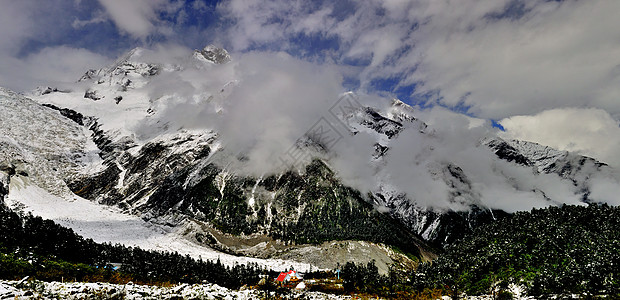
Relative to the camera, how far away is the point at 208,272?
5689 inches

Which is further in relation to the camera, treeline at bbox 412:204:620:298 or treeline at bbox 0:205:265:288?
treeline at bbox 0:205:265:288

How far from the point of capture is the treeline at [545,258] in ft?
187

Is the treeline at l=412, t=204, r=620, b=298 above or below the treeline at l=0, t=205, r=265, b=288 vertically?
above

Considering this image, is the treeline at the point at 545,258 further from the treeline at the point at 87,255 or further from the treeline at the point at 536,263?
the treeline at the point at 87,255

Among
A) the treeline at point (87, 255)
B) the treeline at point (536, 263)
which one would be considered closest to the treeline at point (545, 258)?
the treeline at point (536, 263)

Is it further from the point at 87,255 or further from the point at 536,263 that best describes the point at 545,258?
the point at 87,255

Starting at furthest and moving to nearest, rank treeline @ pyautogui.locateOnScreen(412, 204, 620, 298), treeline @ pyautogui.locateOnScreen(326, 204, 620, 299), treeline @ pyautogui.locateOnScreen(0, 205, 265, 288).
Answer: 1. treeline @ pyautogui.locateOnScreen(0, 205, 265, 288)
2. treeline @ pyautogui.locateOnScreen(412, 204, 620, 298)
3. treeline @ pyautogui.locateOnScreen(326, 204, 620, 299)

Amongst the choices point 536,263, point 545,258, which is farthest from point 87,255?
point 545,258

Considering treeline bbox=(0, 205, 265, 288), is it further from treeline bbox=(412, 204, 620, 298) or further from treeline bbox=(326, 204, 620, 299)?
treeline bbox=(412, 204, 620, 298)

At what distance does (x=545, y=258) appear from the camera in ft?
257

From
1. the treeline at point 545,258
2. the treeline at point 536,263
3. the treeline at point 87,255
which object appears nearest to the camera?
the treeline at point 536,263

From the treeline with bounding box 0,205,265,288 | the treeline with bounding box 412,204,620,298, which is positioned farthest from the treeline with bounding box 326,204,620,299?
the treeline with bounding box 0,205,265,288

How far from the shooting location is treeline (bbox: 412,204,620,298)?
57.1 metres

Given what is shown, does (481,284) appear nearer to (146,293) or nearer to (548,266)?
(548,266)
